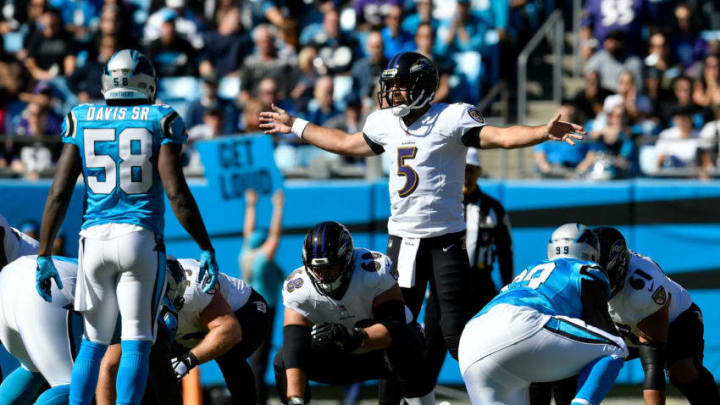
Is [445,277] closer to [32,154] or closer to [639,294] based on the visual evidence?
[639,294]

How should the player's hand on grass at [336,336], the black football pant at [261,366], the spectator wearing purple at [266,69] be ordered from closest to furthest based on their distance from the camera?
the player's hand on grass at [336,336], the black football pant at [261,366], the spectator wearing purple at [266,69]

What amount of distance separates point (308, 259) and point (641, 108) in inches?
233

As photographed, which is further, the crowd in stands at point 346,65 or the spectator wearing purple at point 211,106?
the spectator wearing purple at point 211,106

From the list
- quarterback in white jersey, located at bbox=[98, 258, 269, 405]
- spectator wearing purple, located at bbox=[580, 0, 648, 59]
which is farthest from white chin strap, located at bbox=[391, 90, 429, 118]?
spectator wearing purple, located at bbox=[580, 0, 648, 59]

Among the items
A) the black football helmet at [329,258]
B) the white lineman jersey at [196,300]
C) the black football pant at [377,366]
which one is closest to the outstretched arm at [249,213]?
the white lineman jersey at [196,300]

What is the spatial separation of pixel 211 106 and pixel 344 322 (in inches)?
206

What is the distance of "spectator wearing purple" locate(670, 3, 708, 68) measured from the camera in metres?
12.5

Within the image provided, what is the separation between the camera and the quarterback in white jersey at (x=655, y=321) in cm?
683

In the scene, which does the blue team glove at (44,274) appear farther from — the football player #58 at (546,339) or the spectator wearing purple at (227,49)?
the spectator wearing purple at (227,49)

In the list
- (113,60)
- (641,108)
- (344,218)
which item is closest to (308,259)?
(113,60)

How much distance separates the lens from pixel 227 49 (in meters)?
13.2

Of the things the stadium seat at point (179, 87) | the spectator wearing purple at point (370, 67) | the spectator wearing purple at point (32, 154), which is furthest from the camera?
the stadium seat at point (179, 87)

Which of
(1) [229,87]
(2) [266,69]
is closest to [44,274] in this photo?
(2) [266,69]

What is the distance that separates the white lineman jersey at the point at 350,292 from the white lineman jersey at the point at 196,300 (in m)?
0.56
